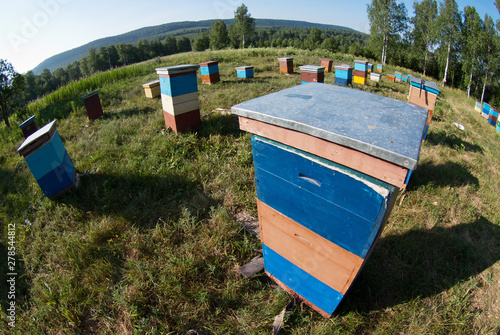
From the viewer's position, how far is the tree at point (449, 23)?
2705 cm

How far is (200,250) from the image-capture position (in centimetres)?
251

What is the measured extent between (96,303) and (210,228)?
124 cm

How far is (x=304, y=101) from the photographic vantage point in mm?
1682

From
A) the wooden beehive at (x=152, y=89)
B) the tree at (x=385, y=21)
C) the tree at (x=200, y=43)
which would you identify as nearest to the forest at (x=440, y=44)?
the tree at (x=385, y=21)

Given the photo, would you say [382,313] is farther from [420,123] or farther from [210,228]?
[210,228]

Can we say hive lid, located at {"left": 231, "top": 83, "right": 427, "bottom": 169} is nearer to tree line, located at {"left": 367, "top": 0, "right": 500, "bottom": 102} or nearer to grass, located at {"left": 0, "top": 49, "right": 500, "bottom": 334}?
grass, located at {"left": 0, "top": 49, "right": 500, "bottom": 334}

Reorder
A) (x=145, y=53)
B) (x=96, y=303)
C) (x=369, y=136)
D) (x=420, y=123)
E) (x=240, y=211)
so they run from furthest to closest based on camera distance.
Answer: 1. (x=145, y=53)
2. (x=240, y=211)
3. (x=96, y=303)
4. (x=420, y=123)
5. (x=369, y=136)

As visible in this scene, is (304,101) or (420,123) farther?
(304,101)

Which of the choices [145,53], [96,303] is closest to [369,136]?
[96,303]

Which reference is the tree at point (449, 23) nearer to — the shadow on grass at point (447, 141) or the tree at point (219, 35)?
the shadow on grass at point (447, 141)

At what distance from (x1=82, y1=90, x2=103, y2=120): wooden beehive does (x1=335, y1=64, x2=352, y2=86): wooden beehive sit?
278 inches

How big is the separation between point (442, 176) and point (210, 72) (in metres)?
6.86

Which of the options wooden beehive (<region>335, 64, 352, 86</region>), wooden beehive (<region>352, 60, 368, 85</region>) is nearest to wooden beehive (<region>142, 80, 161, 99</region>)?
wooden beehive (<region>335, 64, 352, 86</region>)

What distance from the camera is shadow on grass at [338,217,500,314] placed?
215cm
